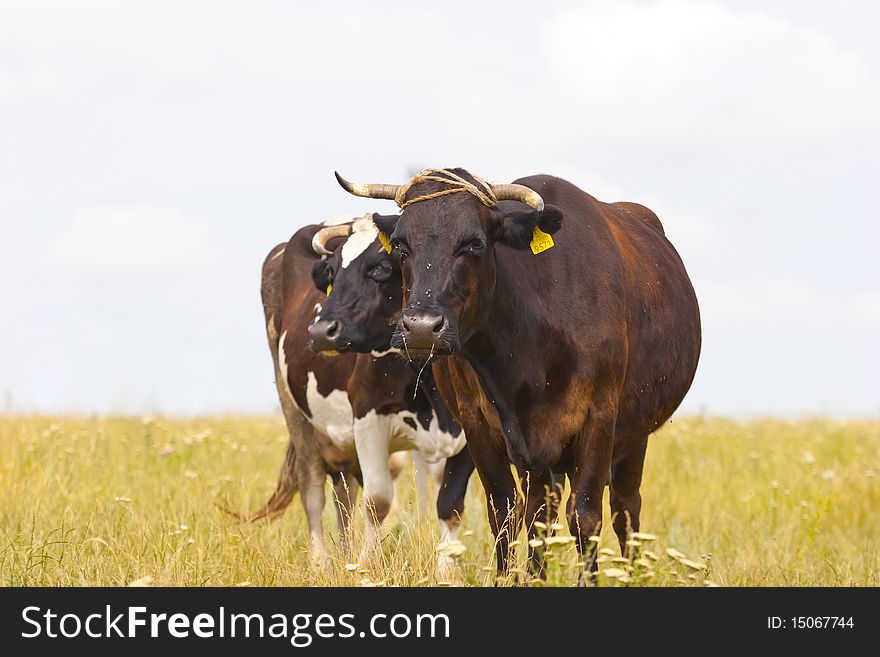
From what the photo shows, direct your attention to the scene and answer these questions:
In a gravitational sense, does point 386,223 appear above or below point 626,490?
above

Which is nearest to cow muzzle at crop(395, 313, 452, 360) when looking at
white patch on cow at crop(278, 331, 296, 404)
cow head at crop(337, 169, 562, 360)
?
cow head at crop(337, 169, 562, 360)

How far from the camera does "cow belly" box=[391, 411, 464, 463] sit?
29.2ft

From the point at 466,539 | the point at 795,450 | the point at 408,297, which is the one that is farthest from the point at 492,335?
the point at 795,450

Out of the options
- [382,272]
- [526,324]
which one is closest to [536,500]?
[526,324]

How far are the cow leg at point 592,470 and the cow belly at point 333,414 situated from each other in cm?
303

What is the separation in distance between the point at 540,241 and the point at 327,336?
2.19 m

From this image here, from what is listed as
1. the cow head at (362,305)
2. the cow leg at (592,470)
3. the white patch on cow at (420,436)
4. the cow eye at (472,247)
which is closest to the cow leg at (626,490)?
the white patch on cow at (420,436)

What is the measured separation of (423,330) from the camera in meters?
6.12

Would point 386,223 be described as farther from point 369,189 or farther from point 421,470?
point 421,470

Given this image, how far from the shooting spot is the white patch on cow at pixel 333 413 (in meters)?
9.70
